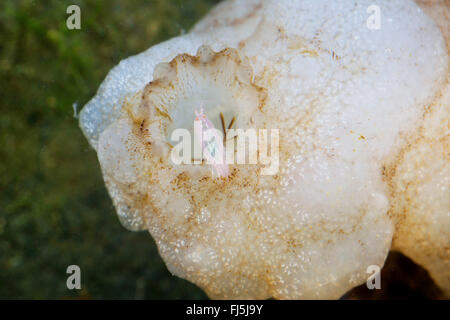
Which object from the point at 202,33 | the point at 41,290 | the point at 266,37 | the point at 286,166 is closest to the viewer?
the point at 286,166

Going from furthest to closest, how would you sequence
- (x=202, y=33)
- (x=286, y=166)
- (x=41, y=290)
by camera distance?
(x=41, y=290) → (x=202, y=33) → (x=286, y=166)

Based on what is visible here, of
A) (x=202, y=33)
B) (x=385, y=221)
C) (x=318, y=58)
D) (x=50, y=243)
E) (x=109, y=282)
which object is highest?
(x=202, y=33)

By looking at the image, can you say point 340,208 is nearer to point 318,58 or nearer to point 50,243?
point 318,58

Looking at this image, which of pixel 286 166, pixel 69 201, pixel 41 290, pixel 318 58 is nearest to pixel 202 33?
pixel 318 58

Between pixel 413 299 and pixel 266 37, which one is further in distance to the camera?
pixel 413 299

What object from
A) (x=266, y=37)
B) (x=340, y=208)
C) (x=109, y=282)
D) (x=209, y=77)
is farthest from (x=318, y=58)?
(x=109, y=282)

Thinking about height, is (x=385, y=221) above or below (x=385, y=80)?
below

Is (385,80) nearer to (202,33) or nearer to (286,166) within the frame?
(286,166)
